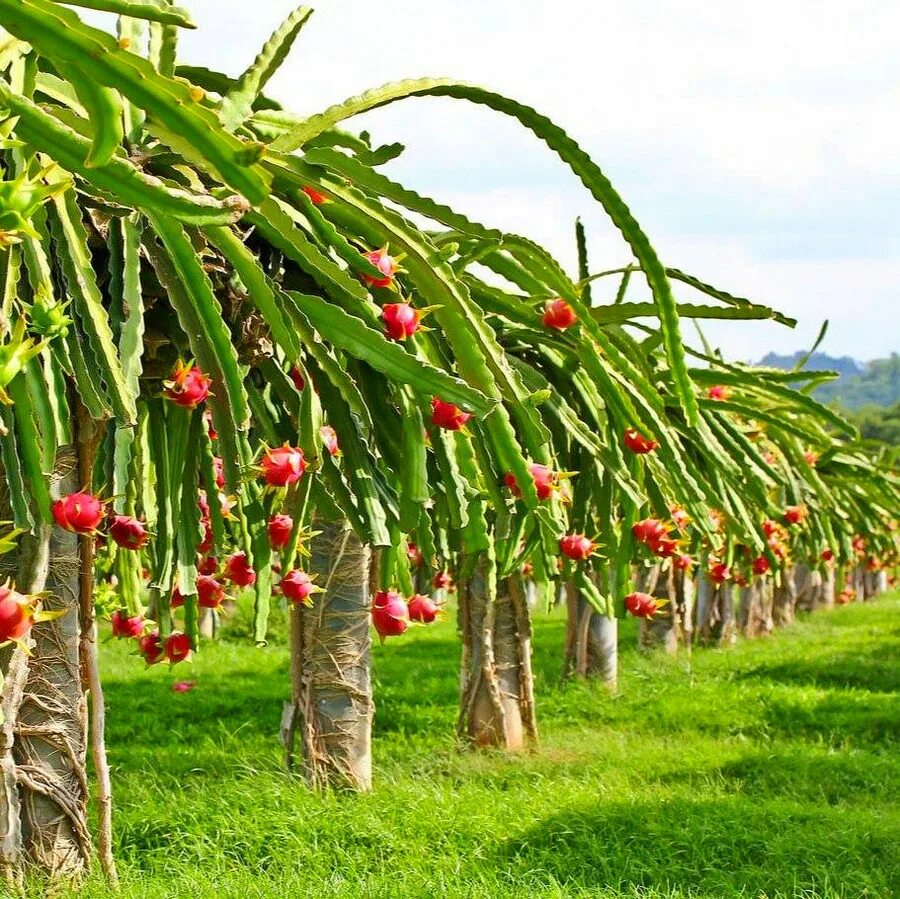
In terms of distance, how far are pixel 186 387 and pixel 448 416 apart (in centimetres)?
56

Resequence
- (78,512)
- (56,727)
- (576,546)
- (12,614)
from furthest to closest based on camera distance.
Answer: (576,546) → (56,727) → (78,512) → (12,614)

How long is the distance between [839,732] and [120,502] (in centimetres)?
624

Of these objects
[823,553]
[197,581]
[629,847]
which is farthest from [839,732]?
[197,581]

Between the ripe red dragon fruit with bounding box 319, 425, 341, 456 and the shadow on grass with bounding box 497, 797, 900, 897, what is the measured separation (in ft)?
7.13

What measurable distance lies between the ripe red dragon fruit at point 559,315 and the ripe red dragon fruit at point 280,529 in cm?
99

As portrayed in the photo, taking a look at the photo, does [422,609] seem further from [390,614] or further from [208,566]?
[208,566]

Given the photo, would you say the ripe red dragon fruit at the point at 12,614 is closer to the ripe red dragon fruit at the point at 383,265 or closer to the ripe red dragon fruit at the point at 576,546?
the ripe red dragon fruit at the point at 383,265

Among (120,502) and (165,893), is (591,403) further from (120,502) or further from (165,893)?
(165,893)

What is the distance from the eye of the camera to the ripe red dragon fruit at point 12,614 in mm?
1499

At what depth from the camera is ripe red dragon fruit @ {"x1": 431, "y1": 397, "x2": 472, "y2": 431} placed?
2598 mm

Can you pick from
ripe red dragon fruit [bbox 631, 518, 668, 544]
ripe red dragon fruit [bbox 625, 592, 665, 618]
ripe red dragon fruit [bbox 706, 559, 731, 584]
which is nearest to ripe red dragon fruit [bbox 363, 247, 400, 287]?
ripe red dragon fruit [bbox 631, 518, 668, 544]

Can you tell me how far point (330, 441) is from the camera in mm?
2725

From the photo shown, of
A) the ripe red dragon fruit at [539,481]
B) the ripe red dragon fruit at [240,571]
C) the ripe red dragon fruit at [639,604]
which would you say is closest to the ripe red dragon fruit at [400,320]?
the ripe red dragon fruit at [539,481]

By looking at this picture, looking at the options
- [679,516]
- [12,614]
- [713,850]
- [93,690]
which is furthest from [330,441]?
[713,850]
